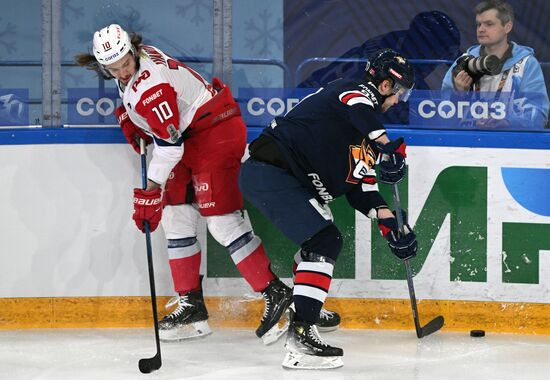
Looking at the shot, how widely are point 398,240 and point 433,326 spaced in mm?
504

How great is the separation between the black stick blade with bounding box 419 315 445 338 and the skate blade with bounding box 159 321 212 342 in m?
0.85

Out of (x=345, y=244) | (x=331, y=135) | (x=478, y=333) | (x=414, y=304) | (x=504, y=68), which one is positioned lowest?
(x=478, y=333)

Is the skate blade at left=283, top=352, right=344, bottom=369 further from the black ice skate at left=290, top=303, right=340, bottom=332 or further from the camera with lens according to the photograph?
the camera with lens

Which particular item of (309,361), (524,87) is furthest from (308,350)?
(524,87)

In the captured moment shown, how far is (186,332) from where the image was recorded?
15.3ft

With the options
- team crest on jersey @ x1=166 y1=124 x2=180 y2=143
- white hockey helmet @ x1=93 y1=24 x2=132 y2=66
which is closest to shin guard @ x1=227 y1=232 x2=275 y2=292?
team crest on jersey @ x1=166 y1=124 x2=180 y2=143

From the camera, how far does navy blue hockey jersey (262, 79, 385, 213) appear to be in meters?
4.18

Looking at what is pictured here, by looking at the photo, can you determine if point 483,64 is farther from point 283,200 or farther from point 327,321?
point 327,321

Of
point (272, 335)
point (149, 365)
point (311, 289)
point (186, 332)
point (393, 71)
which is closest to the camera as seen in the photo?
point (149, 365)

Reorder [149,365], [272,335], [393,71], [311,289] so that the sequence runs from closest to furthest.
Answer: [149,365] → [311,289] → [393,71] → [272,335]

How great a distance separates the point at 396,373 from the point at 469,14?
1.55 m

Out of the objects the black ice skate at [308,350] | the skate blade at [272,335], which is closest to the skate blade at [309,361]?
the black ice skate at [308,350]

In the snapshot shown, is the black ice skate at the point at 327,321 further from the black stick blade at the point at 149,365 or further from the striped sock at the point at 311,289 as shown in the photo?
the black stick blade at the point at 149,365

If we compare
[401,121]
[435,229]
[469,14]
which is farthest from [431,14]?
[435,229]
